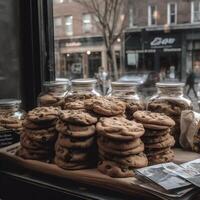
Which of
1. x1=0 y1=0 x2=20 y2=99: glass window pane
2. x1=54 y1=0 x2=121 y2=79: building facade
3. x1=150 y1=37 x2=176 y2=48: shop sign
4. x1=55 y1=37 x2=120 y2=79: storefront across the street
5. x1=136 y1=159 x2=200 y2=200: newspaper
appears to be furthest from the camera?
x1=150 y1=37 x2=176 y2=48: shop sign

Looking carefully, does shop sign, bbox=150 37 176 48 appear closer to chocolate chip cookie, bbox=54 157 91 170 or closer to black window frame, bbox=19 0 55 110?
black window frame, bbox=19 0 55 110

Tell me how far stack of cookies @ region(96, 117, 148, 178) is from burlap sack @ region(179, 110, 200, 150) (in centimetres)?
20

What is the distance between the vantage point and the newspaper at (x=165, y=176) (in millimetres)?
731

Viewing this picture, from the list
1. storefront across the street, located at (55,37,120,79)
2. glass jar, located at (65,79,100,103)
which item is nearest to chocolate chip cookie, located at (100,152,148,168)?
glass jar, located at (65,79,100,103)

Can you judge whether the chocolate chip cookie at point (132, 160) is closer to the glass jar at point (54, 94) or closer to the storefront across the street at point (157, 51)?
the glass jar at point (54, 94)

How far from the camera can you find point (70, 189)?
87cm

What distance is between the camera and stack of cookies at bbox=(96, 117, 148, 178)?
0.79 metres

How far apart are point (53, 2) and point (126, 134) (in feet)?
3.95

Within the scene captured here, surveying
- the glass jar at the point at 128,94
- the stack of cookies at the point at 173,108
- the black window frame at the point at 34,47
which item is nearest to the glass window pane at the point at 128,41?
the black window frame at the point at 34,47

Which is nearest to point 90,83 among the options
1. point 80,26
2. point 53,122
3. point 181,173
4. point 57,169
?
point 53,122

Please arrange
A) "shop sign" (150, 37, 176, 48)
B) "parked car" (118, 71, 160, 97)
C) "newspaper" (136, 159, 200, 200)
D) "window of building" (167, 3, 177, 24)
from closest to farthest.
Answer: "newspaper" (136, 159, 200, 200) → "parked car" (118, 71, 160, 97) → "window of building" (167, 3, 177, 24) → "shop sign" (150, 37, 176, 48)

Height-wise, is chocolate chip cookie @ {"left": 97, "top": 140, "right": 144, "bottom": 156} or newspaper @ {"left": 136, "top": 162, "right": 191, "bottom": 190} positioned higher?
chocolate chip cookie @ {"left": 97, "top": 140, "right": 144, "bottom": 156}

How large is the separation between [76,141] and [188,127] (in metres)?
0.33

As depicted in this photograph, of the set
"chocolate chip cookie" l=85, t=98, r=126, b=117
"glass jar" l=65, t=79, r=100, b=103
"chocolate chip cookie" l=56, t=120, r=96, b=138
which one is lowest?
"chocolate chip cookie" l=56, t=120, r=96, b=138
